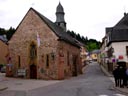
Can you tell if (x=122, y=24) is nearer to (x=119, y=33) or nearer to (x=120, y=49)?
(x=119, y=33)

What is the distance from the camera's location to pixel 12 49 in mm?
47938

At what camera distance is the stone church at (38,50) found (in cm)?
4272

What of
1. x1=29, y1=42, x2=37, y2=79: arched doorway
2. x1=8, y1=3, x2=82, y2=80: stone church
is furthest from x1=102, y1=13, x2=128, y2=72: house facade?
x1=29, y1=42, x2=37, y2=79: arched doorway

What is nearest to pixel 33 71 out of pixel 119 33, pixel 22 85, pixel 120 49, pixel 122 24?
pixel 22 85

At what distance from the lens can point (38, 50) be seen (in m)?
44.9

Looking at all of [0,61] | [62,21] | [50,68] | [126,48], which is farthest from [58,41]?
[0,61]

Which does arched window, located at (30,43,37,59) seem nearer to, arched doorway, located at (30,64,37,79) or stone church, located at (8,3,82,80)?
stone church, located at (8,3,82,80)

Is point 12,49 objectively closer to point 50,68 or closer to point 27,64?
point 27,64

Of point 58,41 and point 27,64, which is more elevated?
point 58,41

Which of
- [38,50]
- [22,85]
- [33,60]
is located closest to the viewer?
[22,85]

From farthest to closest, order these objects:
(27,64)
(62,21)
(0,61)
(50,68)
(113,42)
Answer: (0,61), (62,21), (113,42), (27,64), (50,68)

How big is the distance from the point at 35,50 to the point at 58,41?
15.8 feet

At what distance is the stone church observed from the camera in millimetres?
42719

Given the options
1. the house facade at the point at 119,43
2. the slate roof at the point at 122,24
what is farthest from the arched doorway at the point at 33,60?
the slate roof at the point at 122,24
